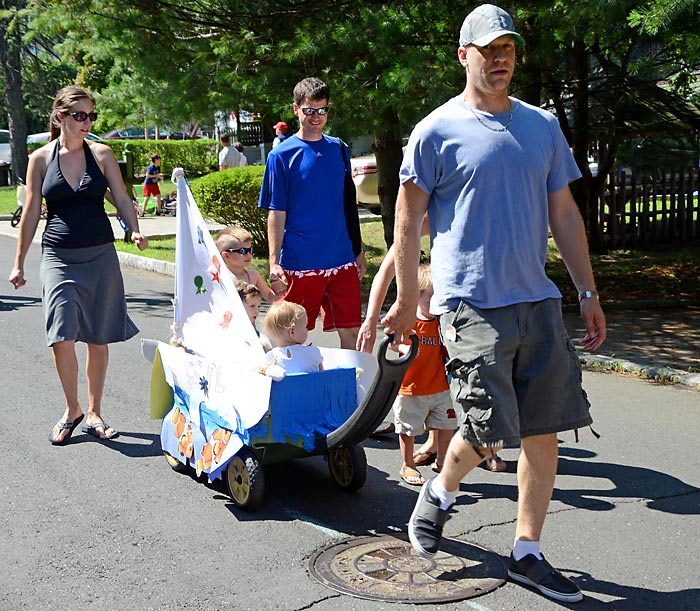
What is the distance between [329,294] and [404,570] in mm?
2399

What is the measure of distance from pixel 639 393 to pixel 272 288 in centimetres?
283

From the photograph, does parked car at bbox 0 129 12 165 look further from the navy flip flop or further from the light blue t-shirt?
the light blue t-shirt

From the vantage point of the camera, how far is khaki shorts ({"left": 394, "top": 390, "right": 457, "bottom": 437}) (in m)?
5.41

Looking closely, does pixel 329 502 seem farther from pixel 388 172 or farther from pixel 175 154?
pixel 175 154

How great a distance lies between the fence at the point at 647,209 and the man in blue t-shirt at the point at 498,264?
39.5ft

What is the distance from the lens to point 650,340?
903 centimetres

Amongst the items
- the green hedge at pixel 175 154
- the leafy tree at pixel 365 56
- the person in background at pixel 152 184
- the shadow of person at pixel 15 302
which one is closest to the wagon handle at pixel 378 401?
the leafy tree at pixel 365 56

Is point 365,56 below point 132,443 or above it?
above

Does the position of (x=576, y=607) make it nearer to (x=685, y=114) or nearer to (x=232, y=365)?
(x=232, y=365)

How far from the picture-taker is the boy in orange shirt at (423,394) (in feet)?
17.7

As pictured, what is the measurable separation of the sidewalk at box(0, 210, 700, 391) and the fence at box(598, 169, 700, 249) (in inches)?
196

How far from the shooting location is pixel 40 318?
10.4 meters

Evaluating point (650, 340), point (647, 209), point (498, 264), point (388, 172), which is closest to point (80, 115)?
point (498, 264)

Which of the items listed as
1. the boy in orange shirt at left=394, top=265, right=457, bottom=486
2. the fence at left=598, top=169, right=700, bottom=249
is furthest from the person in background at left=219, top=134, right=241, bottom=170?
the boy in orange shirt at left=394, top=265, right=457, bottom=486
